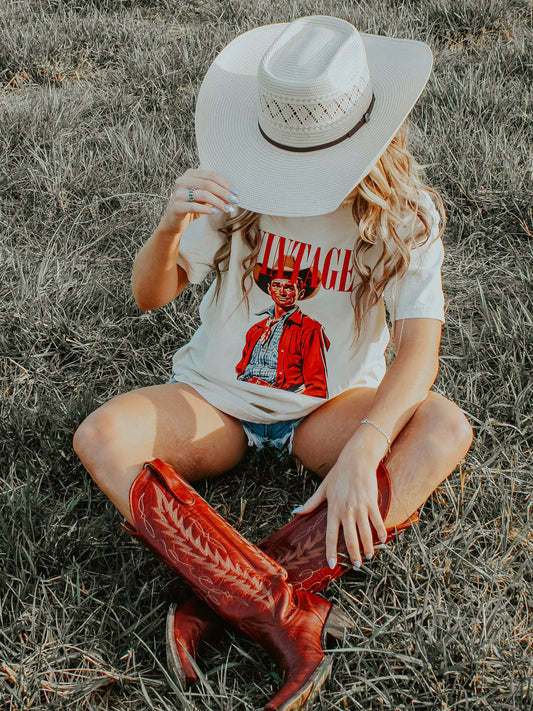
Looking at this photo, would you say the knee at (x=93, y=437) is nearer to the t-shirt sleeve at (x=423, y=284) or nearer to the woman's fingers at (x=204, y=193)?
the woman's fingers at (x=204, y=193)

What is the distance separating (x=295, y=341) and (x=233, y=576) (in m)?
0.61

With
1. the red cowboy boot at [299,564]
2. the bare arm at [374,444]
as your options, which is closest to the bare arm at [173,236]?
the bare arm at [374,444]

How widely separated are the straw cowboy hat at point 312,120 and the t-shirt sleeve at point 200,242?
0.17 m

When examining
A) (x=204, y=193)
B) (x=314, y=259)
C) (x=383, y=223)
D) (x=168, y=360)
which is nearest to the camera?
(x=204, y=193)

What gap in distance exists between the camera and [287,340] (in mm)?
1874

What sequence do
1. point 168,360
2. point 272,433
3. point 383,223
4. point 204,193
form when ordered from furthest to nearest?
point 168,360
point 272,433
point 383,223
point 204,193

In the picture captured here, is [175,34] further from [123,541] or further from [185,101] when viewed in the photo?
[123,541]

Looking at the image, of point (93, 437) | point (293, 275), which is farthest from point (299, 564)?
point (293, 275)

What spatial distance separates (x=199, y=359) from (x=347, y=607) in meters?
0.77

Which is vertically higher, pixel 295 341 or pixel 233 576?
pixel 295 341

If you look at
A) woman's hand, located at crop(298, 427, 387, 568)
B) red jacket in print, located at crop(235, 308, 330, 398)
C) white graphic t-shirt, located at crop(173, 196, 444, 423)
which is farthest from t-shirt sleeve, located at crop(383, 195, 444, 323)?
woman's hand, located at crop(298, 427, 387, 568)

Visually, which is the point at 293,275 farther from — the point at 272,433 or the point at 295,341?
the point at 272,433

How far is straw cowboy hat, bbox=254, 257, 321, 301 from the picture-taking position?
1.82 meters

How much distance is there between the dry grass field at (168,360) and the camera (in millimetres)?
1597
